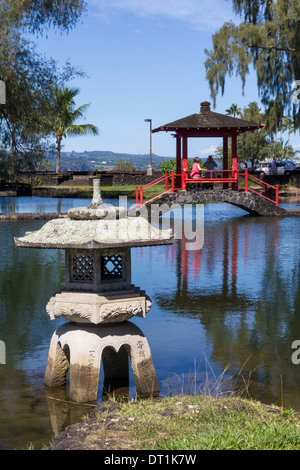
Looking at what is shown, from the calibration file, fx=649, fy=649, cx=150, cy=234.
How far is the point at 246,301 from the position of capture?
12195mm

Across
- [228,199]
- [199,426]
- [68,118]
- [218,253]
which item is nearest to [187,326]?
[199,426]

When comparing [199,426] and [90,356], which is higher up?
[90,356]

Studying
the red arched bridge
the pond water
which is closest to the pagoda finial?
the red arched bridge

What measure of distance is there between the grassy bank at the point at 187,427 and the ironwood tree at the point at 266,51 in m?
29.8

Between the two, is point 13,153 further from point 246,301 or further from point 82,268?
point 82,268

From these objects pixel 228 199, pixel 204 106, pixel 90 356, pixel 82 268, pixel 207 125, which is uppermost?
pixel 204 106

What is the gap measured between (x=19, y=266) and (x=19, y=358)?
7.84 metres

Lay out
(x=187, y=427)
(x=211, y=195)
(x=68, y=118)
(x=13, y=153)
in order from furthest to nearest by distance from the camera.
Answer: (x=68, y=118) → (x=13, y=153) → (x=211, y=195) → (x=187, y=427)

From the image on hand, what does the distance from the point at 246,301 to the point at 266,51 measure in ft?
81.4

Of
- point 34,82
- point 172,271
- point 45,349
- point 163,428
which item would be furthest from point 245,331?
point 34,82

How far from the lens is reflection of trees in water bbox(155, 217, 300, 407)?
8.66 meters

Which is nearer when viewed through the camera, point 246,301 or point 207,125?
point 246,301

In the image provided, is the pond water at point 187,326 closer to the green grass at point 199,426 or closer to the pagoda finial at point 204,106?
the green grass at point 199,426

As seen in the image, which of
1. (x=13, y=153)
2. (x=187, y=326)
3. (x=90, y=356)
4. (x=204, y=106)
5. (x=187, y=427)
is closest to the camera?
(x=187, y=427)
